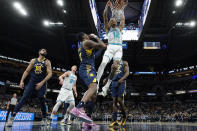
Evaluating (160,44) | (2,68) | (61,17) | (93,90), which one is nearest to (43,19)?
(61,17)

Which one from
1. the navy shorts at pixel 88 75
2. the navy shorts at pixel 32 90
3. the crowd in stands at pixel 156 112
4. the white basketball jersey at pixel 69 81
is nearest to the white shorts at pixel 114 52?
the navy shorts at pixel 88 75

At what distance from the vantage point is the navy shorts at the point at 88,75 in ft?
12.6

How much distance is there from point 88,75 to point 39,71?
1925 mm

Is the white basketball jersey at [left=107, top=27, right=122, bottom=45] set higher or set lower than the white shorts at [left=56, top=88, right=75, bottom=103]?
higher

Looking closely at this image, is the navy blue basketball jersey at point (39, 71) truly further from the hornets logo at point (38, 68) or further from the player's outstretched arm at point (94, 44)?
the player's outstretched arm at point (94, 44)

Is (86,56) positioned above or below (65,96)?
above

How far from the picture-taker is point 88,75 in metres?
3.92

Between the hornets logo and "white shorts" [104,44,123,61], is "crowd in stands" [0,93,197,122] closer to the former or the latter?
the hornets logo

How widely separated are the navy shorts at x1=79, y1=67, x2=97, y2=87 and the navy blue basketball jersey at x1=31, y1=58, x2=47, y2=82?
1706 millimetres

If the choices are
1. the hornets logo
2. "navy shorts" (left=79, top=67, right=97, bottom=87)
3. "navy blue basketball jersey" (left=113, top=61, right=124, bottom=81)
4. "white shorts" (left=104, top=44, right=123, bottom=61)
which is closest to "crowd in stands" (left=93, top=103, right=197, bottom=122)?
"navy blue basketball jersey" (left=113, top=61, right=124, bottom=81)

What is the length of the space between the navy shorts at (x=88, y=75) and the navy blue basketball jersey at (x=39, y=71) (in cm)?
171

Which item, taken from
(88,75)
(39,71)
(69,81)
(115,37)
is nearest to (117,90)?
(115,37)

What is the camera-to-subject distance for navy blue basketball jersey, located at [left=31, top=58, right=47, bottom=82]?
4.95 metres

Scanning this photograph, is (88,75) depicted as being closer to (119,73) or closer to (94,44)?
(94,44)
